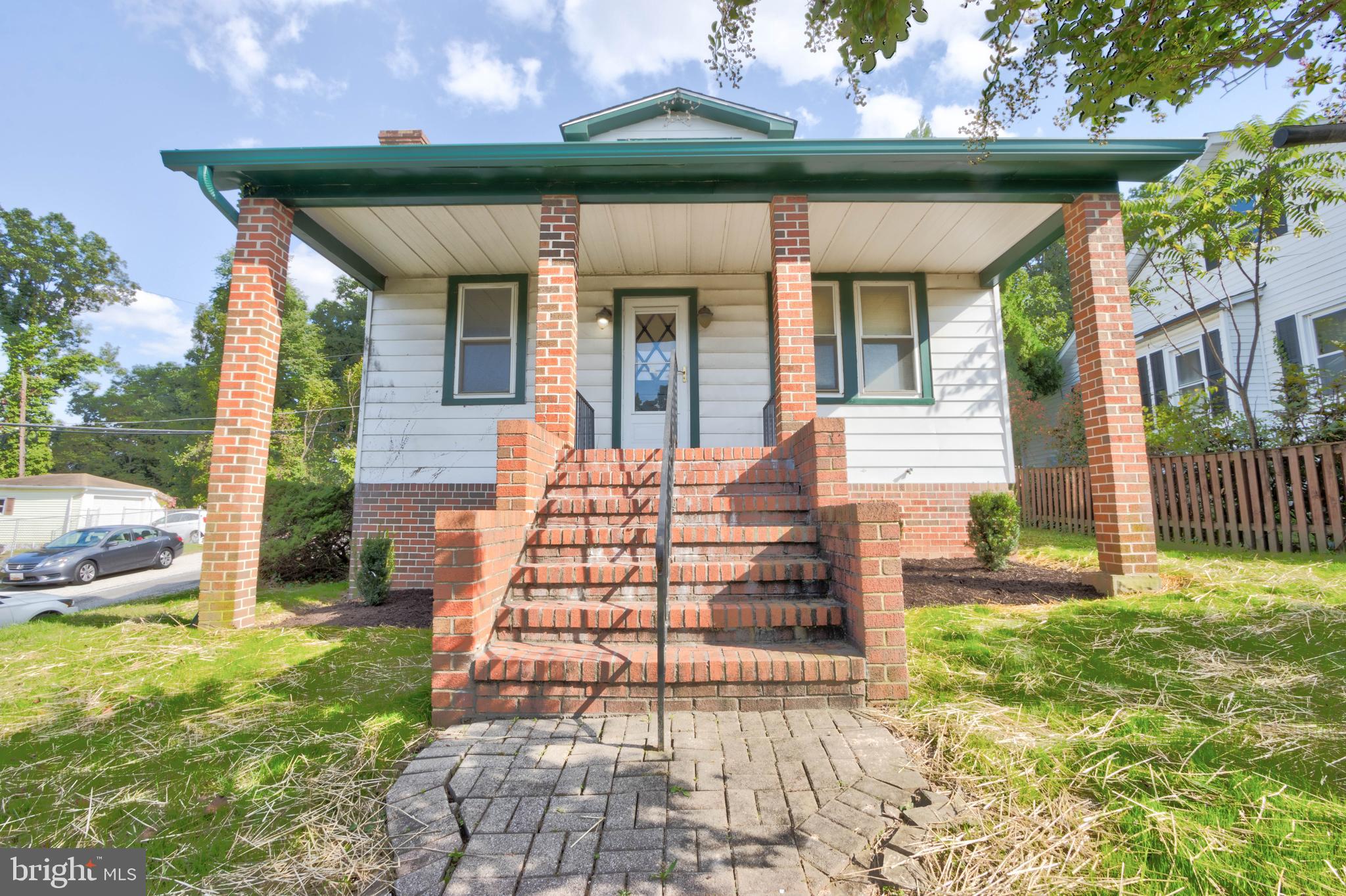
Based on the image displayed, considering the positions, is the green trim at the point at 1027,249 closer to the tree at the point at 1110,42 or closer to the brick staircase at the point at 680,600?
the tree at the point at 1110,42

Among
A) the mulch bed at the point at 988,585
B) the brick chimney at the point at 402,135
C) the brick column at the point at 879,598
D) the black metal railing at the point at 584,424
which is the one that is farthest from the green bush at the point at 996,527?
the brick chimney at the point at 402,135

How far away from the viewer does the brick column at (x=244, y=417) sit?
4312mm

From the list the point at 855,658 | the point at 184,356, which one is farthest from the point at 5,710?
the point at 184,356

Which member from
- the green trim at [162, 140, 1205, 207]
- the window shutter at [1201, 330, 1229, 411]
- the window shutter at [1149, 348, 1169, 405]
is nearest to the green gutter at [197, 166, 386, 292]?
the green trim at [162, 140, 1205, 207]

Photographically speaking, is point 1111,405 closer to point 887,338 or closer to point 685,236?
point 887,338

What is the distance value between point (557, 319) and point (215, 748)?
3410 millimetres

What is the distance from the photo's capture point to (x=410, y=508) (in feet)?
20.8

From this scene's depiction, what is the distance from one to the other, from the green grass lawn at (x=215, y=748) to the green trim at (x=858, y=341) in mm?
5164

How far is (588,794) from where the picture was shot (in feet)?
6.03

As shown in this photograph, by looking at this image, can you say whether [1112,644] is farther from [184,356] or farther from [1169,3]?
[184,356]

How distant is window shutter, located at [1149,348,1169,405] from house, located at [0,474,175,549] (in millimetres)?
39128

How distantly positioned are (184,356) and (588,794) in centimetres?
4741

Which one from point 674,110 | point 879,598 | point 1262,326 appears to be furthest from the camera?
point 1262,326

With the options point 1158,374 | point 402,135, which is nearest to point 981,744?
point 402,135
